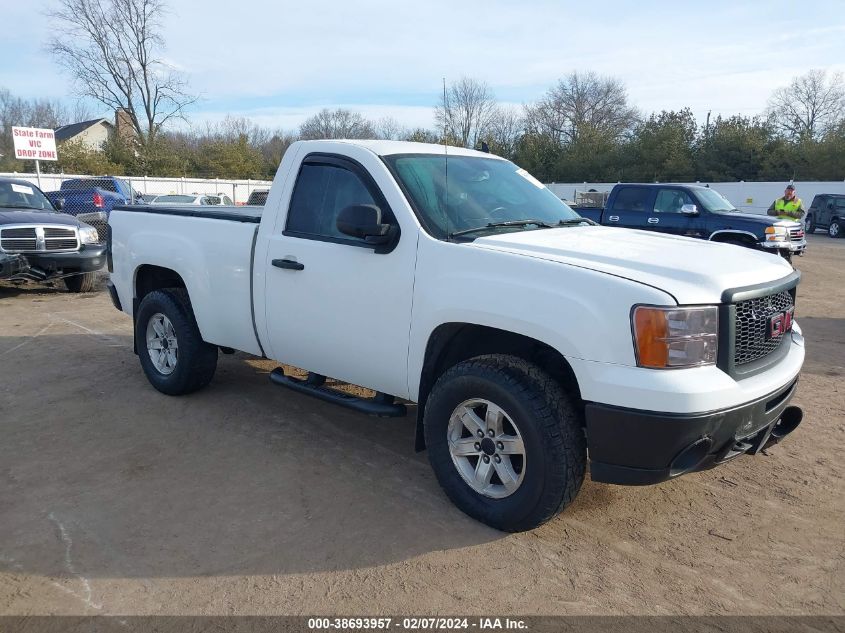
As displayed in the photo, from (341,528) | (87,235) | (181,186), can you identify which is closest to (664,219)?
(87,235)

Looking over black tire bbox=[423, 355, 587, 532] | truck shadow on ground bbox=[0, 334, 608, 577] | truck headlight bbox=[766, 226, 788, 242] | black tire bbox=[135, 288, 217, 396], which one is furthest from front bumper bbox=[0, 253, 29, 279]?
truck headlight bbox=[766, 226, 788, 242]

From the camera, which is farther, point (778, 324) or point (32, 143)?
point (32, 143)

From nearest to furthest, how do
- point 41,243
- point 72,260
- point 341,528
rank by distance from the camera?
1. point 341,528
2. point 41,243
3. point 72,260

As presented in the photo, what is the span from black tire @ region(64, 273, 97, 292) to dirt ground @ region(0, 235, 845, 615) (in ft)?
20.6

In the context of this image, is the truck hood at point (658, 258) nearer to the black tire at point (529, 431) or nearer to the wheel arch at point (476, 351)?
the wheel arch at point (476, 351)

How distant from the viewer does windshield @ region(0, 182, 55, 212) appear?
1061 cm

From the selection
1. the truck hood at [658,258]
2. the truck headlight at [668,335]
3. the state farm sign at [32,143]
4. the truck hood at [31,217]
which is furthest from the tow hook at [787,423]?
the state farm sign at [32,143]

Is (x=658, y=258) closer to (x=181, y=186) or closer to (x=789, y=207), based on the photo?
(x=789, y=207)

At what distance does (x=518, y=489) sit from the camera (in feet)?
10.6

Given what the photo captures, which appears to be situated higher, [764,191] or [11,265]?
[764,191]

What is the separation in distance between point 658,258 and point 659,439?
976 millimetres

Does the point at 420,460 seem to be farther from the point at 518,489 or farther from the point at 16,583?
the point at 16,583

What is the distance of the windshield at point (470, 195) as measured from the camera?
148 inches

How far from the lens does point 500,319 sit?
3.17 meters
